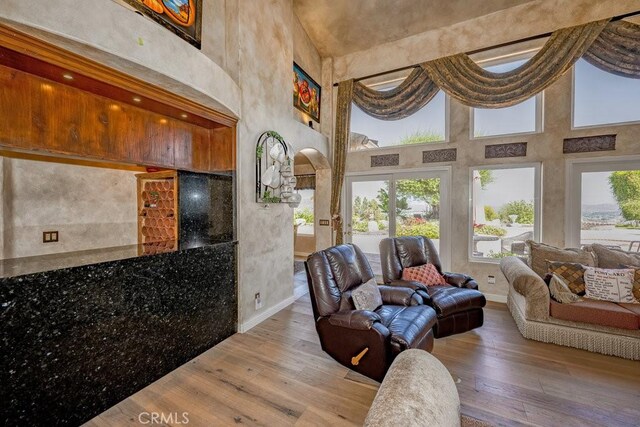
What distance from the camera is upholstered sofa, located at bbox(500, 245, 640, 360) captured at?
2525 mm

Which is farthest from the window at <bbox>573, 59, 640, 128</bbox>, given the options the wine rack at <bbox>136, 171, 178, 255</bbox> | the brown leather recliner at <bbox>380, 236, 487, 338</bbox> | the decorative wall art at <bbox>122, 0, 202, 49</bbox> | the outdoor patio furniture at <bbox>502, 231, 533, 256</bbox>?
the wine rack at <bbox>136, 171, 178, 255</bbox>

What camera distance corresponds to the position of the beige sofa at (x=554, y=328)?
253 cm

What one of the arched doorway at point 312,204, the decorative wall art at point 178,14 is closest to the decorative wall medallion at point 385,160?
the arched doorway at point 312,204

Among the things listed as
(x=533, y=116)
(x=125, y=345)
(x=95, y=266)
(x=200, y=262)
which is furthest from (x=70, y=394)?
(x=533, y=116)

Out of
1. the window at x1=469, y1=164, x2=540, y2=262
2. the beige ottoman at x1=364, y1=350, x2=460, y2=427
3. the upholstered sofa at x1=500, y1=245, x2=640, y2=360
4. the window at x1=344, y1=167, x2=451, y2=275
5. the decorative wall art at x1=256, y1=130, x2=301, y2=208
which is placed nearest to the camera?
the beige ottoman at x1=364, y1=350, x2=460, y2=427

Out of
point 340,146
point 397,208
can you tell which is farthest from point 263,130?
point 397,208

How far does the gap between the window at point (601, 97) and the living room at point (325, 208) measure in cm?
3

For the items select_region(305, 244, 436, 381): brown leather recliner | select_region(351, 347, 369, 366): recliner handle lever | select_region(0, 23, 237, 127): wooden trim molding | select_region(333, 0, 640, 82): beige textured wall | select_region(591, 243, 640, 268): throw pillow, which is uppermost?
select_region(333, 0, 640, 82): beige textured wall

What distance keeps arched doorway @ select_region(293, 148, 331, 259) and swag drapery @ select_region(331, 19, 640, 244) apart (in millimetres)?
204

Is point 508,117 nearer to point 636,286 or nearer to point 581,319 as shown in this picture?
point 636,286

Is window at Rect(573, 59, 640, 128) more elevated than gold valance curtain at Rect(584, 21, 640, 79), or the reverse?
gold valance curtain at Rect(584, 21, 640, 79)

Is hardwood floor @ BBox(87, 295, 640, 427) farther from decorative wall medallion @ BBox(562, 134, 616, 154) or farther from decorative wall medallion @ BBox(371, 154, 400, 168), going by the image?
decorative wall medallion @ BBox(371, 154, 400, 168)

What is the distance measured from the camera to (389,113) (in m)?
4.76

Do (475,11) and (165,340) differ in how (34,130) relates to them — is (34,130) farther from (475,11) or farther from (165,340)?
(475,11)
